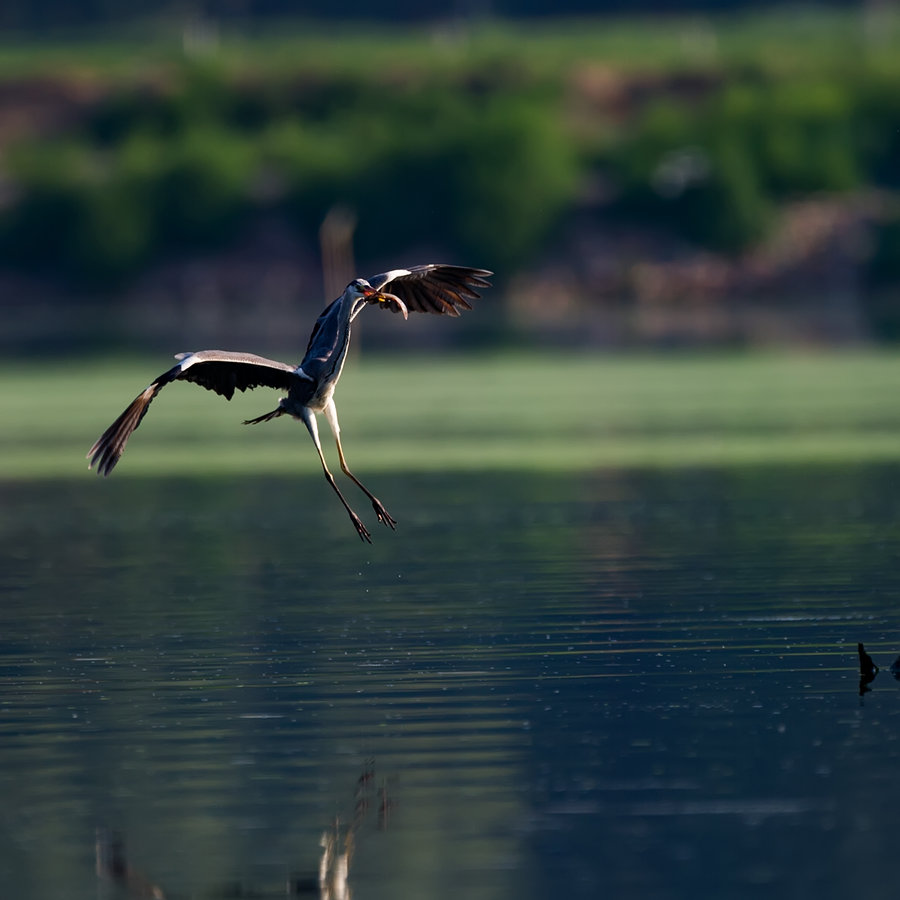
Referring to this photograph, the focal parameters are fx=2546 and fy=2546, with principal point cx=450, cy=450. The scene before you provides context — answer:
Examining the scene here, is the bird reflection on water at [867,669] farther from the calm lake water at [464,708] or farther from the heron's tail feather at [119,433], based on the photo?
the heron's tail feather at [119,433]

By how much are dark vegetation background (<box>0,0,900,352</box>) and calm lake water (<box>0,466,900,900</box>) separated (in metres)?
42.7

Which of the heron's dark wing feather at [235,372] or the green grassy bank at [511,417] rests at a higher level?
the green grassy bank at [511,417]

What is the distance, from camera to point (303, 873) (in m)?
10.1

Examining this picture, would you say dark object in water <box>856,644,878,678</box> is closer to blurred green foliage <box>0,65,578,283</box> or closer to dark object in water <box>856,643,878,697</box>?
dark object in water <box>856,643,878,697</box>

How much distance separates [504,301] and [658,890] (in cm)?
7920

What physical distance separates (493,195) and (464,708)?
81558mm

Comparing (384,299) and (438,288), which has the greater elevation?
(438,288)

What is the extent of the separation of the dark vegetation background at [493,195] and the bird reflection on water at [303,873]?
5161 centimetres

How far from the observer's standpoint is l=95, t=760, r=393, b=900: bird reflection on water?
9875 millimetres

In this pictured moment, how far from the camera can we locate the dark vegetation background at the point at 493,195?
280 feet

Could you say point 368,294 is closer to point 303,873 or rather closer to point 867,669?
point 867,669

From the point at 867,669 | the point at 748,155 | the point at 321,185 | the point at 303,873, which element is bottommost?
the point at 303,873

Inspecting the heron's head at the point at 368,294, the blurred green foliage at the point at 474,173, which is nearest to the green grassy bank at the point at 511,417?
the heron's head at the point at 368,294

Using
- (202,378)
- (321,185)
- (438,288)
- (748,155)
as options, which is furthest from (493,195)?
(202,378)
